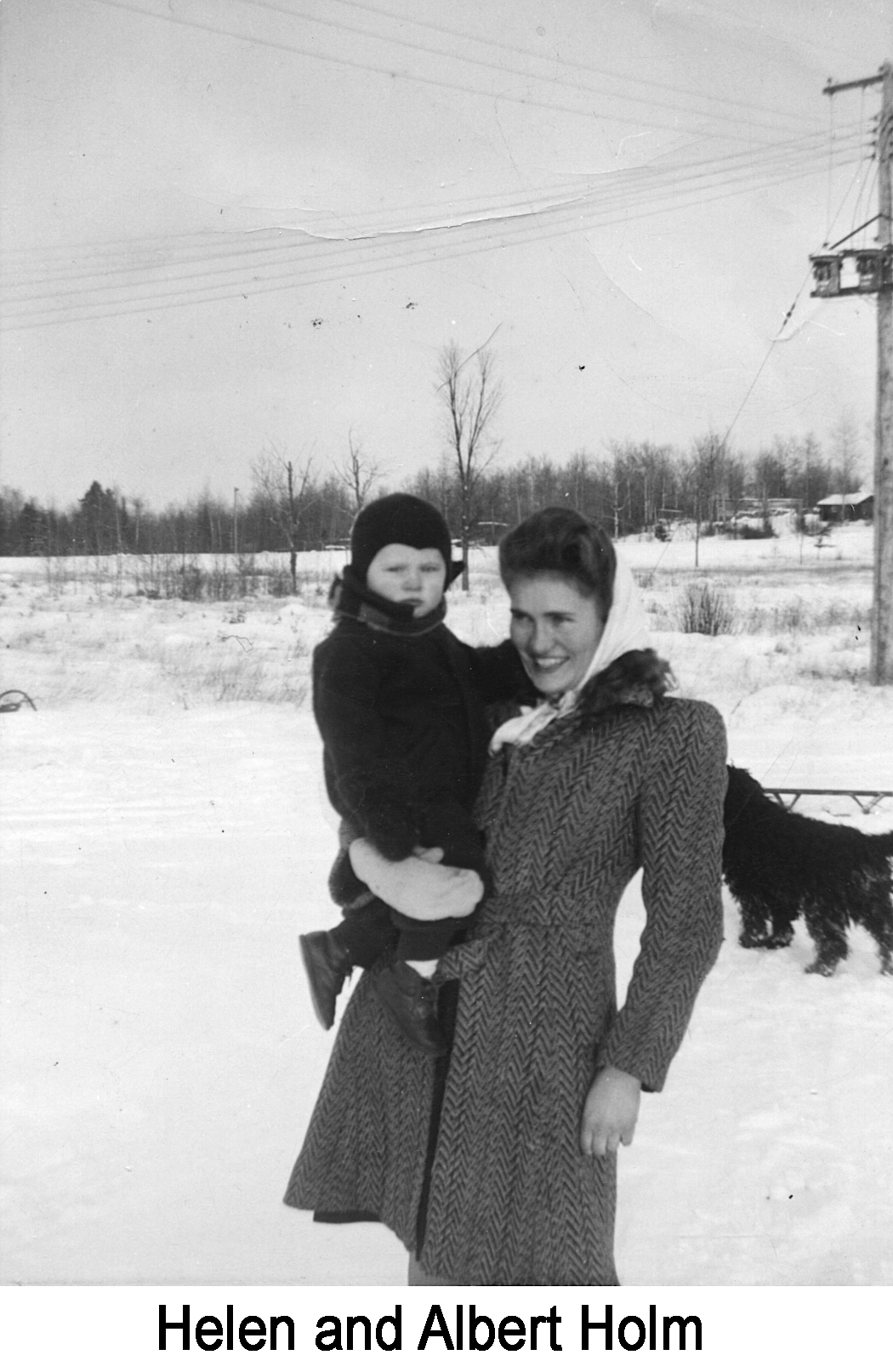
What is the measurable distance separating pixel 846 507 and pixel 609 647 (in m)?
3.76

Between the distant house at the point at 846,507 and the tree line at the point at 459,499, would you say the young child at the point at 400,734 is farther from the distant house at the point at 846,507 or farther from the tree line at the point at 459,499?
the distant house at the point at 846,507

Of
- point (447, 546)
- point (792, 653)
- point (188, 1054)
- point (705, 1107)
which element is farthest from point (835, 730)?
point (447, 546)

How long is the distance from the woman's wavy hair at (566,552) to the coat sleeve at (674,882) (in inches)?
8.7

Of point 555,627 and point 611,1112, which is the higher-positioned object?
point 555,627

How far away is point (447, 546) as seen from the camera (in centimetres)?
172

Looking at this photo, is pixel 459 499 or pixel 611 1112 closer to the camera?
pixel 611 1112

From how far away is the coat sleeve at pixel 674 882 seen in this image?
1.46m

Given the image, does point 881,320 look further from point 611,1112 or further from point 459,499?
point 611,1112

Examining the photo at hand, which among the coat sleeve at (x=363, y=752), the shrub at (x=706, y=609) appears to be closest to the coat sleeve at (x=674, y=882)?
the coat sleeve at (x=363, y=752)

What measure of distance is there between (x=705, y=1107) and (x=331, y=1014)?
1635 millimetres

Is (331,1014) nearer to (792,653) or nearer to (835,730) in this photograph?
(835,730)

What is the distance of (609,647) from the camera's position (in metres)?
1.50

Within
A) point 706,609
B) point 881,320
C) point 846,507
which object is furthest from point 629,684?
point 706,609

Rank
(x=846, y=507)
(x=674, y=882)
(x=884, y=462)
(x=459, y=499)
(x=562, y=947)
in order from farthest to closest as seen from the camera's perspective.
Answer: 1. (x=846, y=507)
2. (x=884, y=462)
3. (x=459, y=499)
4. (x=562, y=947)
5. (x=674, y=882)
